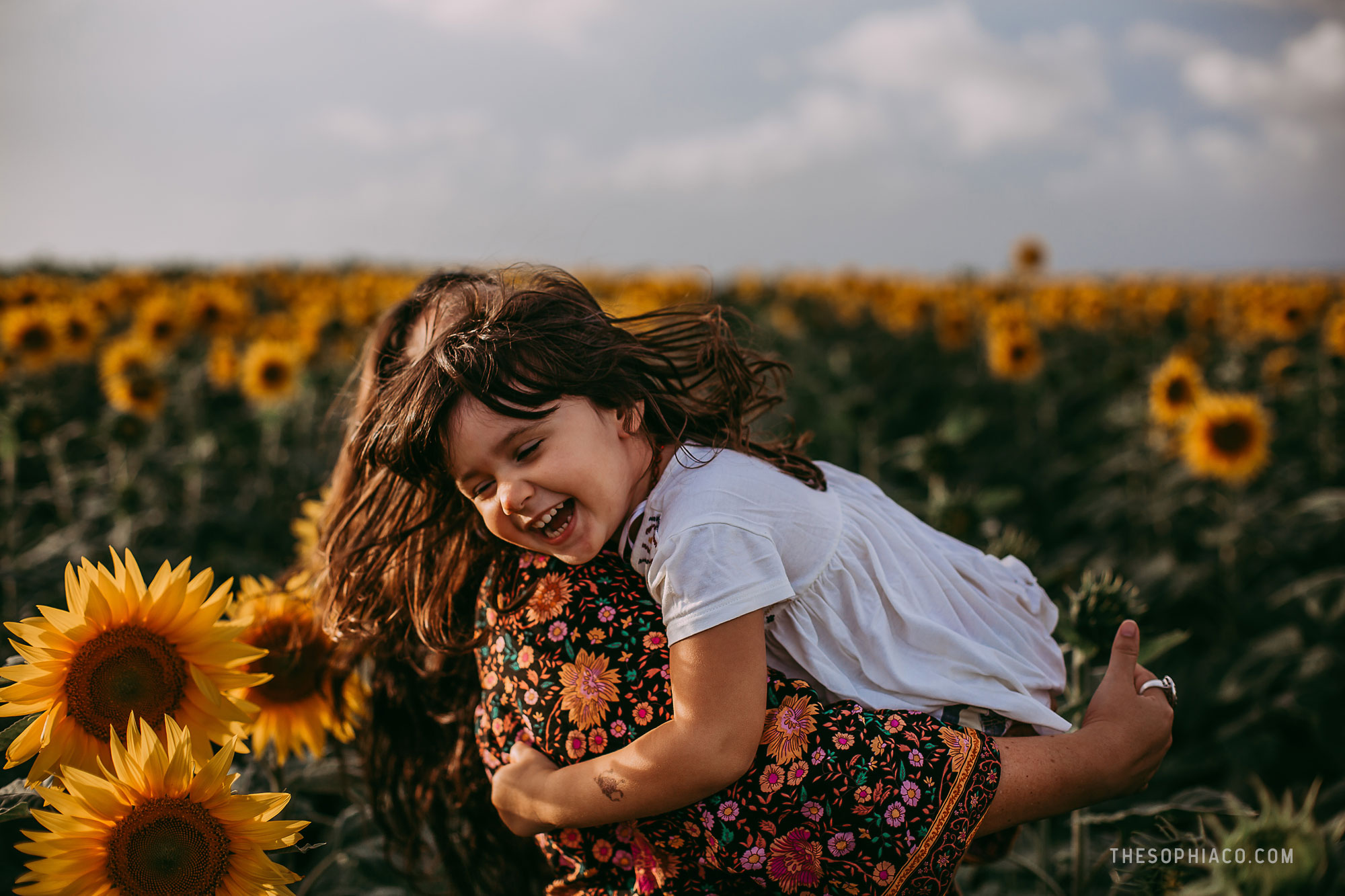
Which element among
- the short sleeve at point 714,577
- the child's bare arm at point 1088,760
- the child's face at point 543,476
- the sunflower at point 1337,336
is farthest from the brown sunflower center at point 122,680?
the sunflower at point 1337,336

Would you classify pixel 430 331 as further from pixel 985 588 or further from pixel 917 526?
pixel 985 588

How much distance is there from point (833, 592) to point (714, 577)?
261 mm

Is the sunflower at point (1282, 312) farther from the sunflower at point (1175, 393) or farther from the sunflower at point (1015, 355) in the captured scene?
the sunflower at point (1175, 393)

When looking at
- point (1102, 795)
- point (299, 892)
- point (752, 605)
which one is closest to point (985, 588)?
point (1102, 795)

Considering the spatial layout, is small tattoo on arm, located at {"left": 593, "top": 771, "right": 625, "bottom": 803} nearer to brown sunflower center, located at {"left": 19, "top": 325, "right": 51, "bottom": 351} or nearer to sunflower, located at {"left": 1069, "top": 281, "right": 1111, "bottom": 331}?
brown sunflower center, located at {"left": 19, "top": 325, "right": 51, "bottom": 351}

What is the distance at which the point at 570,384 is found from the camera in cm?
157

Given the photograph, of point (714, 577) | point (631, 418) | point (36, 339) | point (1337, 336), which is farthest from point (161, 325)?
point (1337, 336)

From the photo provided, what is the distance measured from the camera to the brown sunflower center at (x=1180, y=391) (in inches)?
170

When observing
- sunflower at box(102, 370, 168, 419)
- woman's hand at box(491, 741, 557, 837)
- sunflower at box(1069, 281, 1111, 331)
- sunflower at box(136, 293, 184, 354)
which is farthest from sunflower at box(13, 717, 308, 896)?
sunflower at box(1069, 281, 1111, 331)

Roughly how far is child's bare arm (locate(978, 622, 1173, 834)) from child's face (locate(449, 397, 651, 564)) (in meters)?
0.74

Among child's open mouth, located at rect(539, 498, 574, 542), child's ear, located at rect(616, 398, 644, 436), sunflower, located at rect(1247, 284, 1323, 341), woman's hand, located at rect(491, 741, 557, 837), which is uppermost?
sunflower, located at rect(1247, 284, 1323, 341)

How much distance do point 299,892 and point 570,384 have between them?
115 cm

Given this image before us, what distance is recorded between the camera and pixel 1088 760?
144 cm

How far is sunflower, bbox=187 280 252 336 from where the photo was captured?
6387 mm
